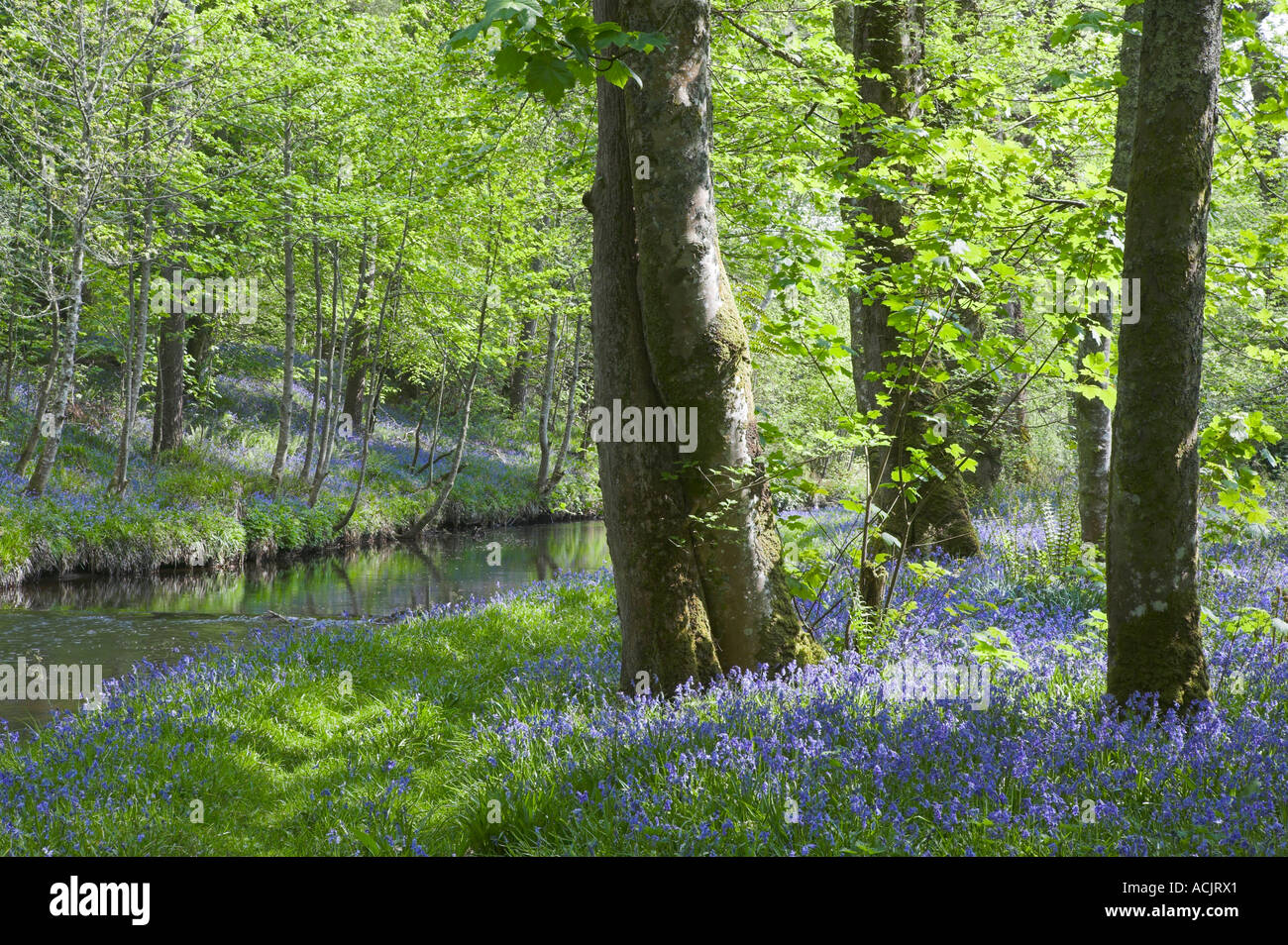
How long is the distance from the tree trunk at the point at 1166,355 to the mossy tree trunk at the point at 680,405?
6.53 feet

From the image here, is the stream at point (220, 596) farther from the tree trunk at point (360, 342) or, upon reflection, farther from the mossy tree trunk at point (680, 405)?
the tree trunk at point (360, 342)

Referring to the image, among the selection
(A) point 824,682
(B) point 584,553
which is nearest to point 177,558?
(B) point 584,553

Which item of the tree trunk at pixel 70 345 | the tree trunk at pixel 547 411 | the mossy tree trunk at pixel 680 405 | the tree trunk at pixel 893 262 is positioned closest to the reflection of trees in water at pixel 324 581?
the tree trunk at pixel 70 345

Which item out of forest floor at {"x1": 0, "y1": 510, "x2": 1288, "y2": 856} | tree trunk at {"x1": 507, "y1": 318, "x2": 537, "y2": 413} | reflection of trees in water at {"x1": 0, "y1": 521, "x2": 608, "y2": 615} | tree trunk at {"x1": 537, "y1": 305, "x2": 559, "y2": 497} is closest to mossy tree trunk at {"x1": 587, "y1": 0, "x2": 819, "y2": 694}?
forest floor at {"x1": 0, "y1": 510, "x2": 1288, "y2": 856}

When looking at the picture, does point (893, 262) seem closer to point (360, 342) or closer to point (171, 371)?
point (171, 371)

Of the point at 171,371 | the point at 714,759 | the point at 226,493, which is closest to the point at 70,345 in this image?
the point at 226,493

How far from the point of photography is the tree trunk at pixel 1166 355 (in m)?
3.91

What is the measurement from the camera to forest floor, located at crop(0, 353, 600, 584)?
14719mm

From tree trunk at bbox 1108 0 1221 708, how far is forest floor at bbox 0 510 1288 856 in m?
0.46

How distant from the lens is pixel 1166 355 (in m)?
3.91

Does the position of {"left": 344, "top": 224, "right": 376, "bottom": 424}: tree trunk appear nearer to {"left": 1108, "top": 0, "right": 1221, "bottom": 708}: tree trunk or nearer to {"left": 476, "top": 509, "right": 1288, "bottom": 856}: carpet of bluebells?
{"left": 476, "top": 509, "right": 1288, "bottom": 856}: carpet of bluebells

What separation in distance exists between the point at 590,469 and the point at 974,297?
26.8 metres

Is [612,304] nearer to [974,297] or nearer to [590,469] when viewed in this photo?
[974,297]

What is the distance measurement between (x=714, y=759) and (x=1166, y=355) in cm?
287
